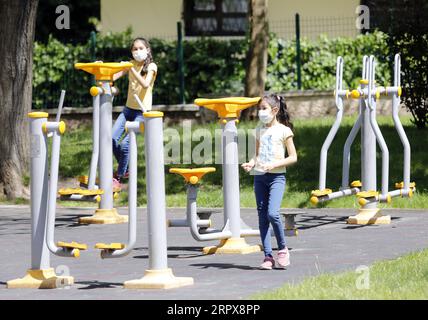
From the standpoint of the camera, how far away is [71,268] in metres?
10.7

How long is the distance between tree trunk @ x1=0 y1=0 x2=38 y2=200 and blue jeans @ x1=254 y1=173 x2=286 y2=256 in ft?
Answer: 23.9

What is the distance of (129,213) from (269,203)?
1508 millimetres

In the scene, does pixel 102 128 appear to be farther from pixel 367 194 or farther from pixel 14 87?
pixel 14 87

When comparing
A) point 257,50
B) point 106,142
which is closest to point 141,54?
point 106,142

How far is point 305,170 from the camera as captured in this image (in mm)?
17531

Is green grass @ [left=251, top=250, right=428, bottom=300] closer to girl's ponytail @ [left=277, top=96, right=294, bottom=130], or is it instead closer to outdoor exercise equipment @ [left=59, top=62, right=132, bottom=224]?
girl's ponytail @ [left=277, top=96, right=294, bottom=130]

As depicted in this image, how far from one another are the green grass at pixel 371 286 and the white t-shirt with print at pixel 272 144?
1.20 meters

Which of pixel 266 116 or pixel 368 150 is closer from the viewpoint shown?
pixel 266 116

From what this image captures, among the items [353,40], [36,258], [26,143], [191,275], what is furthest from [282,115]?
[353,40]

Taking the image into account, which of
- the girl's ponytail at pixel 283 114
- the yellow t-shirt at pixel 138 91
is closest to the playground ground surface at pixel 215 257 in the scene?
the girl's ponytail at pixel 283 114

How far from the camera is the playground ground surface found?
30.2 feet

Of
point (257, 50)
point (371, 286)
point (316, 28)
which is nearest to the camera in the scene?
point (371, 286)
